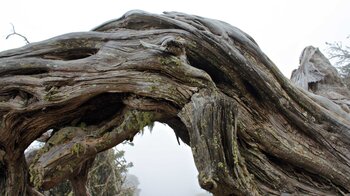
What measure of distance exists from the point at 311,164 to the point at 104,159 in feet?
25.1

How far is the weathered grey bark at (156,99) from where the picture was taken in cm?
358

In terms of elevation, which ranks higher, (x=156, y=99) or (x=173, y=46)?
(x=173, y=46)

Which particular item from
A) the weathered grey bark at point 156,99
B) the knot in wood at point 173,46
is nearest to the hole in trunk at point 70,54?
the weathered grey bark at point 156,99

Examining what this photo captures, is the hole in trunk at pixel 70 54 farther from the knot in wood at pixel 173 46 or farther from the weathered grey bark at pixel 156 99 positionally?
the knot in wood at pixel 173 46

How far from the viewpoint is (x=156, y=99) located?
3574mm

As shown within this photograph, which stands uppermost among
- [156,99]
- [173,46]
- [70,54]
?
[70,54]

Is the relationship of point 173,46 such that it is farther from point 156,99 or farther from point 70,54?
point 70,54

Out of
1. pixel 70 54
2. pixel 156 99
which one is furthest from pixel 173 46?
pixel 70 54

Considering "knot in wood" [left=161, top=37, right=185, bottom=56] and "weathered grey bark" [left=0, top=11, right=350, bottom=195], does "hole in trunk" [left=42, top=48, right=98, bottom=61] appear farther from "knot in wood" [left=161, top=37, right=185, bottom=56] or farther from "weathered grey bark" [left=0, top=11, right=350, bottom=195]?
"knot in wood" [left=161, top=37, right=185, bottom=56]

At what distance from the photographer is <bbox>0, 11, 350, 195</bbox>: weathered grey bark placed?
358 cm

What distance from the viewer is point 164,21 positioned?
4.01 meters

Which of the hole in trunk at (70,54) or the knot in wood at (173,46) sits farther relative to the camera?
the hole in trunk at (70,54)

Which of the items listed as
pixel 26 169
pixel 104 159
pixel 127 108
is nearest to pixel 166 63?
pixel 127 108

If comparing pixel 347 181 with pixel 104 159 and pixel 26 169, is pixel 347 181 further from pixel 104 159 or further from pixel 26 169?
pixel 104 159
